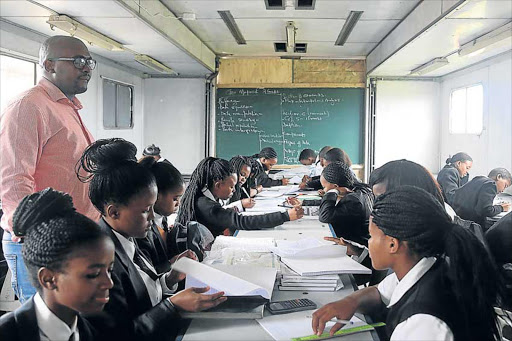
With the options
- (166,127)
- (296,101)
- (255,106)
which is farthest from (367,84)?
(166,127)

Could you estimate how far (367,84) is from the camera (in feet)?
27.1

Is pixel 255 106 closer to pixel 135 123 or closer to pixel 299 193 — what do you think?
pixel 135 123

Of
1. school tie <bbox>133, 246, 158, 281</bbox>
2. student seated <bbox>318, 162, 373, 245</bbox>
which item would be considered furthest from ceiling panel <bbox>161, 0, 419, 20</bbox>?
school tie <bbox>133, 246, 158, 281</bbox>

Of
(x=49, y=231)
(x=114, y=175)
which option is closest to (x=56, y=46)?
(x=114, y=175)

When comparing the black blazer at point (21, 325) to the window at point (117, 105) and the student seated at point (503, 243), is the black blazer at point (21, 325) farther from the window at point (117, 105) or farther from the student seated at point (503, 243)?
the window at point (117, 105)

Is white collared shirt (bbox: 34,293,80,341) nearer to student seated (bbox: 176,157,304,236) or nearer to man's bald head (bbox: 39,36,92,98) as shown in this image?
man's bald head (bbox: 39,36,92,98)

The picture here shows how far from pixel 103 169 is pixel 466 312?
1.16 meters

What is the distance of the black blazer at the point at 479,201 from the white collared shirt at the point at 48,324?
375 cm

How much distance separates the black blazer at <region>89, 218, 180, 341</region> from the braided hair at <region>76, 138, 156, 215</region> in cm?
16

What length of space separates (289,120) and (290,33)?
2.25 meters

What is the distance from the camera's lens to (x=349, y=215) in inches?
124

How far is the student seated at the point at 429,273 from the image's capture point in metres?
1.20

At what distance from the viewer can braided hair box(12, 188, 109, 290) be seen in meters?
1.13

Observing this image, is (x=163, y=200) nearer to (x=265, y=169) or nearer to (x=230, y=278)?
(x=230, y=278)
